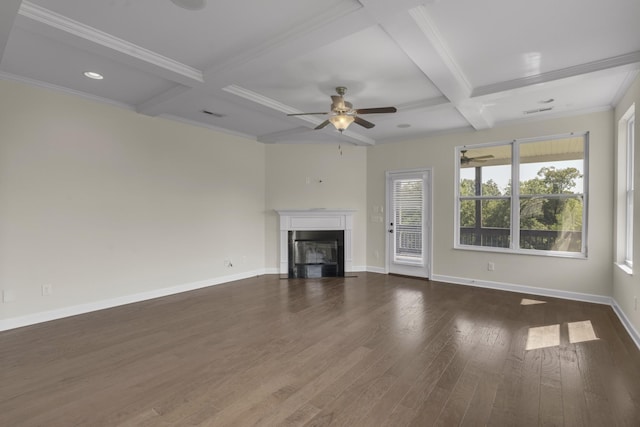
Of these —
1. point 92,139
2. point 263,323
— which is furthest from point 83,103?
point 263,323

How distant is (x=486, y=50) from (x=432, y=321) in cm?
284

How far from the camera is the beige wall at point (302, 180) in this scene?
6.27 meters

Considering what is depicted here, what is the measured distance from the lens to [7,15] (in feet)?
7.13

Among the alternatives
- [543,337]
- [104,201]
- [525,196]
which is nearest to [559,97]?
[525,196]

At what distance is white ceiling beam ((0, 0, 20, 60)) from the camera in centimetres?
205

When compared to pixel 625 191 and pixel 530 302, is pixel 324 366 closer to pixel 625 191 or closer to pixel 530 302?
pixel 530 302

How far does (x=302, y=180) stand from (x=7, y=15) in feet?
14.9

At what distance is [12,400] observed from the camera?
2.12 metres

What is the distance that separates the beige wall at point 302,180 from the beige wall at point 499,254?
0.61 meters

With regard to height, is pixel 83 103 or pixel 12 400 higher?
pixel 83 103

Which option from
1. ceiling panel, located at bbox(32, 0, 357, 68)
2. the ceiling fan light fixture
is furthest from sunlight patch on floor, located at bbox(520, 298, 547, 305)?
ceiling panel, located at bbox(32, 0, 357, 68)

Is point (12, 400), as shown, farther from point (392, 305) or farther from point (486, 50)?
point (486, 50)

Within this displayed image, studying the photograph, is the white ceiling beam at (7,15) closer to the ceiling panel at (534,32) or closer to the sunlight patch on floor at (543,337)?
the ceiling panel at (534,32)

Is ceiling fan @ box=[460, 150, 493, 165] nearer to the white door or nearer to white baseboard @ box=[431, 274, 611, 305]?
the white door
